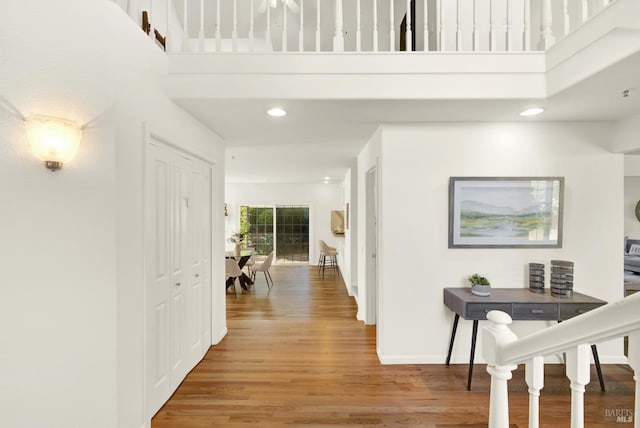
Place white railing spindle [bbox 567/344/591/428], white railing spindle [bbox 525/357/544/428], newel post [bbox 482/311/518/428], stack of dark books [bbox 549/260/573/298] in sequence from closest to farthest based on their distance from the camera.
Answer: white railing spindle [bbox 567/344/591/428], white railing spindle [bbox 525/357/544/428], newel post [bbox 482/311/518/428], stack of dark books [bbox 549/260/573/298]

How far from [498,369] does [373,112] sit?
2064 millimetres

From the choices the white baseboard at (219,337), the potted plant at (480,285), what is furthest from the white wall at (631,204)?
the white baseboard at (219,337)

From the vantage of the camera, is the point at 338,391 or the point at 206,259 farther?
the point at 206,259

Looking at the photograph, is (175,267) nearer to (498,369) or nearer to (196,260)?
(196,260)

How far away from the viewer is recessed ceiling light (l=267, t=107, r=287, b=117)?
8.23ft

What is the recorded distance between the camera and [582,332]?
0.82 meters

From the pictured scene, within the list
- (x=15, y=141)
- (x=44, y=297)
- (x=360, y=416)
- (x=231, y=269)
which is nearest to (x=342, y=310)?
(x=231, y=269)

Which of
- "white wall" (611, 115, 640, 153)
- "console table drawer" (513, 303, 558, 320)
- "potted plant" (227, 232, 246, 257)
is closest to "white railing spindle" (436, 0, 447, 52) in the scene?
"white wall" (611, 115, 640, 153)

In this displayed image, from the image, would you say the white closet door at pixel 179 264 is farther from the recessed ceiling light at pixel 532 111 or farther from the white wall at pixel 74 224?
the recessed ceiling light at pixel 532 111

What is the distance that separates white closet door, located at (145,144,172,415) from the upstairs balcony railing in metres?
0.97

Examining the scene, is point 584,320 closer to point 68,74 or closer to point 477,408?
point 477,408

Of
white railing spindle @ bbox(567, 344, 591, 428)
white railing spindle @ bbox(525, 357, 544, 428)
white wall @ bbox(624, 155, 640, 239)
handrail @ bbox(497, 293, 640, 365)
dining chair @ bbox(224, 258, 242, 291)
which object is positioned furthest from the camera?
white wall @ bbox(624, 155, 640, 239)

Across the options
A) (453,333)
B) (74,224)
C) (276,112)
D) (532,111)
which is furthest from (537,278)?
(74,224)

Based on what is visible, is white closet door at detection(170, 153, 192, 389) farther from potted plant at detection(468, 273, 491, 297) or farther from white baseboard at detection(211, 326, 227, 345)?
potted plant at detection(468, 273, 491, 297)
